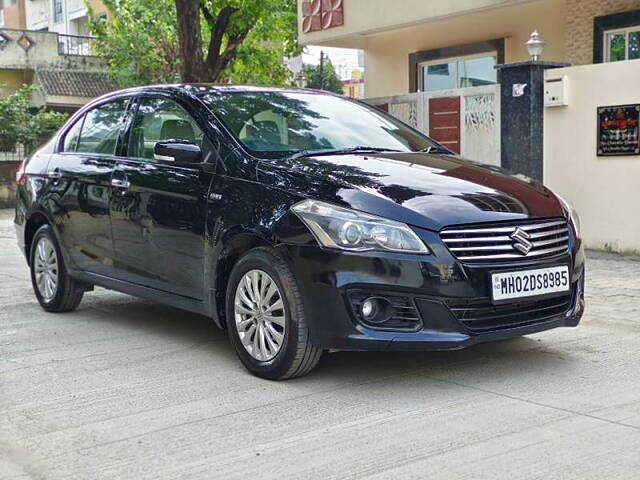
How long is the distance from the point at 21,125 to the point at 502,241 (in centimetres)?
1843

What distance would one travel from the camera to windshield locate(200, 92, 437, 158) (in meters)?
5.76

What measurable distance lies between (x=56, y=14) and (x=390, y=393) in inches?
1645

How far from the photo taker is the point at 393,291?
4.74 m

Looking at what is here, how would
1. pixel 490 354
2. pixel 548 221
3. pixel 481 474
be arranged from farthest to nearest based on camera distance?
pixel 490 354
pixel 548 221
pixel 481 474

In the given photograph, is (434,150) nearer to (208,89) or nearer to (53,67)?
(208,89)

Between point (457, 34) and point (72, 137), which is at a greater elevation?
point (457, 34)

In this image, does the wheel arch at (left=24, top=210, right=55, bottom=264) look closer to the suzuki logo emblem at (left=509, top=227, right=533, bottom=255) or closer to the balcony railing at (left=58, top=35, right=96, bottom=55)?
the suzuki logo emblem at (left=509, top=227, right=533, bottom=255)

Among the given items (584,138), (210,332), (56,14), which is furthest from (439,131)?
(56,14)

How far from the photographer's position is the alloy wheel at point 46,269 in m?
7.43

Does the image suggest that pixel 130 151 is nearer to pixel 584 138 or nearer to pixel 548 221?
pixel 548 221

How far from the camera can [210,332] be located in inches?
263

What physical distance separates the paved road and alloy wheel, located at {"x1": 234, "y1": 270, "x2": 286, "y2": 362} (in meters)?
0.20

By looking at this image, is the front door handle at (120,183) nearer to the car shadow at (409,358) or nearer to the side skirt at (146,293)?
the side skirt at (146,293)

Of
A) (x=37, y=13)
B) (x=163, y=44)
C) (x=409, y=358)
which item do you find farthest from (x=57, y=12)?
(x=409, y=358)
